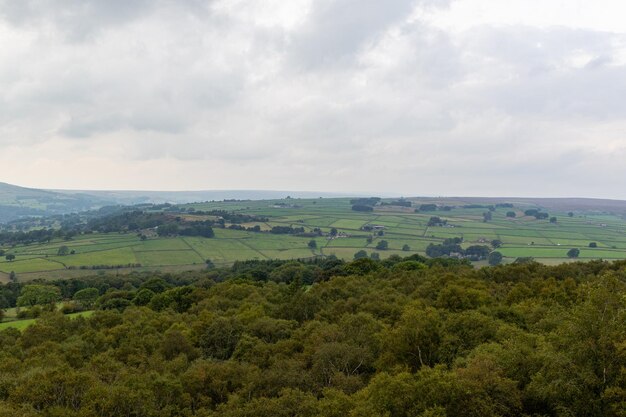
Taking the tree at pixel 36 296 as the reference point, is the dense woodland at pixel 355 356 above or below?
above

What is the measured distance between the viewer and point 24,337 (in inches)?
2279

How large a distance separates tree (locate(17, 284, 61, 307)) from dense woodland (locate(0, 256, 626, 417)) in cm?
4005

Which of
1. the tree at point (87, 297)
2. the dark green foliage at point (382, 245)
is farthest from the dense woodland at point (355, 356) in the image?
the dark green foliage at point (382, 245)

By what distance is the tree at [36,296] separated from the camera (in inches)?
3964

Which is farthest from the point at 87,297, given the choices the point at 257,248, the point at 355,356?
the point at 355,356

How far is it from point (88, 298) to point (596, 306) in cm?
10792

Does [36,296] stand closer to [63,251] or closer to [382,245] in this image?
[63,251]

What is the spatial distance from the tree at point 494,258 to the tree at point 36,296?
12867 centimetres

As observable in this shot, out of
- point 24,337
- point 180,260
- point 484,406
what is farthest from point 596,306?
point 180,260

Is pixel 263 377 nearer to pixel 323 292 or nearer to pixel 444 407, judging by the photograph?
pixel 444 407

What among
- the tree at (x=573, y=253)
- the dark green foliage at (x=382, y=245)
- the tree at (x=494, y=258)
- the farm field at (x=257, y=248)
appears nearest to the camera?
the tree at (x=573, y=253)

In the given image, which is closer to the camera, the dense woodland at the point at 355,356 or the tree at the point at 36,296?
Answer: the dense woodland at the point at 355,356

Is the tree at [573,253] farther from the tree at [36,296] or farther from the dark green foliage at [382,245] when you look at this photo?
the tree at [36,296]

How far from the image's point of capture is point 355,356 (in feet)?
133
